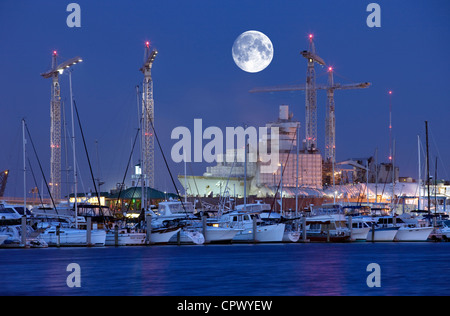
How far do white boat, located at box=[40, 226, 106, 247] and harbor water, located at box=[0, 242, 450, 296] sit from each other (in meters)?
0.75

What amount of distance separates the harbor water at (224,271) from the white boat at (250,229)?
4779mm

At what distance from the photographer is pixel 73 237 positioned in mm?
60938

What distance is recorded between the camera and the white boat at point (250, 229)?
67.2 m

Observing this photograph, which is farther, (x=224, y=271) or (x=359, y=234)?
(x=359, y=234)

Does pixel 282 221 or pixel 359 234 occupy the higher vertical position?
pixel 282 221

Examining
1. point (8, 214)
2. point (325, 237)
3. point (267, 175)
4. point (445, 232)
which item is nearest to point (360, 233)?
point (325, 237)

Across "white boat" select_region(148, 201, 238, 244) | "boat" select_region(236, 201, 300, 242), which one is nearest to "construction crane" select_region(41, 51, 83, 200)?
"boat" select_region(236, 201, 300, 242)

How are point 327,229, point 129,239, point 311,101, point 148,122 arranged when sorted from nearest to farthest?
point 129,239, point 327,229, point 148,122, point 311,101

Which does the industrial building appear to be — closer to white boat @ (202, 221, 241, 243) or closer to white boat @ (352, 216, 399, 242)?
white boat @ (352, 216, 399, 242)

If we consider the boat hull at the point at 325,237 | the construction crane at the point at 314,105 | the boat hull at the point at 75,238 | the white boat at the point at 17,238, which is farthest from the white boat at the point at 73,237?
the construction crane at the point at 314,105

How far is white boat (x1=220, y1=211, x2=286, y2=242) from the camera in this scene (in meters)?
67.2

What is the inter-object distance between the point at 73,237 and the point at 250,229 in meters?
15.0

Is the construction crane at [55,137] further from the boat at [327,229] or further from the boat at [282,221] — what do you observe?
the boat at [327,229]

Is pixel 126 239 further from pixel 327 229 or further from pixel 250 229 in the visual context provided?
pixel 327 229
